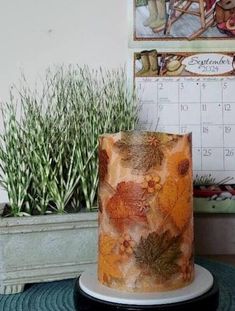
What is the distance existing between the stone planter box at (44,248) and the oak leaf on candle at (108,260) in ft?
0.32

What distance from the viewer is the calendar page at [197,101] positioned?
2.26ft

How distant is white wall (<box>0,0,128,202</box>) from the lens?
2.26 feet

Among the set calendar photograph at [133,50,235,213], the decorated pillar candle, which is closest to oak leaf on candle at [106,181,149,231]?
the decorated pillar candle

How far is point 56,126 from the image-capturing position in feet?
1.78

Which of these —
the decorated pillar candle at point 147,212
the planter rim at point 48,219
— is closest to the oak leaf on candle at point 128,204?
the decorated pillar candle at point 147,212

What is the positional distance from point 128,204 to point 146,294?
0.09 meters

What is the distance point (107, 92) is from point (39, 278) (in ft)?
0.91

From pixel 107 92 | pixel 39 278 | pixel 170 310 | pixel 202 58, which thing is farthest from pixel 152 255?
pixel 202 58

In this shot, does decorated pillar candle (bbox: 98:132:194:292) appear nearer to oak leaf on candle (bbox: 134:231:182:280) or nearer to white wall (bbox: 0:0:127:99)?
oak leaf on candle (bbox: 134:231:182:280)

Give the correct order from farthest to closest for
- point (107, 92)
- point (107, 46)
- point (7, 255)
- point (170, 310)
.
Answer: point (107, 46)
point (107, 92)
point (7, 255)
point (170, 310)

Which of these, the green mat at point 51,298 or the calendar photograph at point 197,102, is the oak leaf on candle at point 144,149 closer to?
the green mat at point 51,298

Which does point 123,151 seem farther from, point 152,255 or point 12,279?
point 12,279

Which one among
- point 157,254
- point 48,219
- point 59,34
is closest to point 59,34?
point 59,34

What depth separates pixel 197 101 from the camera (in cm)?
69
